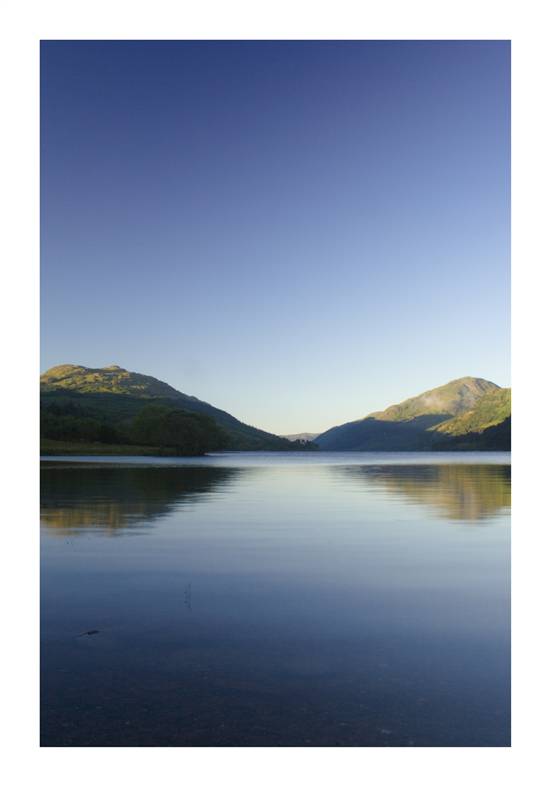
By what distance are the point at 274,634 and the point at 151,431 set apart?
160967 millimetres

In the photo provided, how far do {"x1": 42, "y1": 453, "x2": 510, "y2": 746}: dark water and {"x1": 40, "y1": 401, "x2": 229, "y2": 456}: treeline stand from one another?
454ft

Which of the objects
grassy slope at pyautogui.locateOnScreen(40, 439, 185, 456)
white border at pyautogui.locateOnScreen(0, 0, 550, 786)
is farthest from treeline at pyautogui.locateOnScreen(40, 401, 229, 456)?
white border at pyautogui.locateOnScreen(0, 0, 550, 786)

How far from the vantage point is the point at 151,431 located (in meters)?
169

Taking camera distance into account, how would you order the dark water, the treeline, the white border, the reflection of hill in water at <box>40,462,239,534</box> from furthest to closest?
the treeline, the reflection of hill in water at <box>40,462,239,534</box>, the white border, the dark water

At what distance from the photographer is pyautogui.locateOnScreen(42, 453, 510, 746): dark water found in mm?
7848

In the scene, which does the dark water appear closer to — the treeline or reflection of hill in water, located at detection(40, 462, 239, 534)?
reflection of hill in water, located at detection(40, 462, 239, 534)

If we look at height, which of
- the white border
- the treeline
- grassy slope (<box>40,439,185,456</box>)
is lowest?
grassy slope (<box>40,439,185,456</box>)

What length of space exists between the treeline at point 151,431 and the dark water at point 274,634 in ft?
454

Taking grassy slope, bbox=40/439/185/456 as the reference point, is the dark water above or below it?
above
